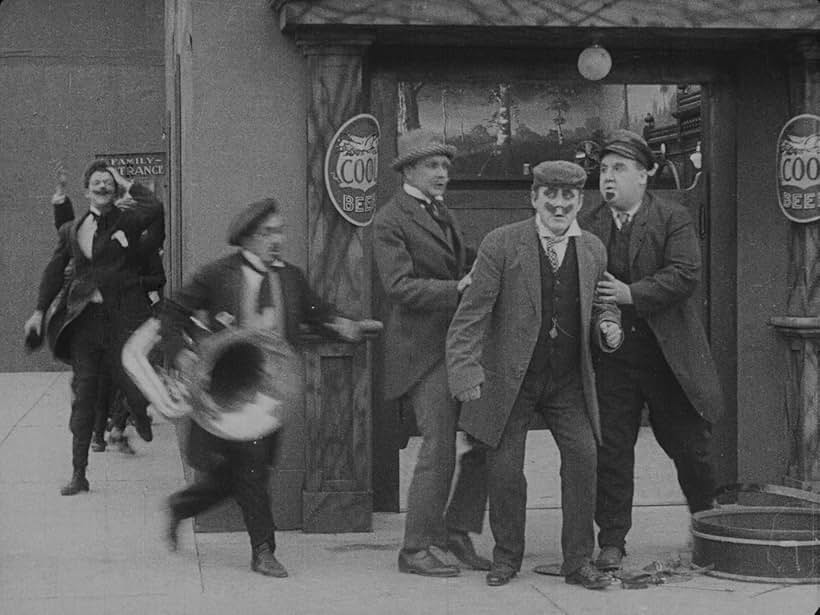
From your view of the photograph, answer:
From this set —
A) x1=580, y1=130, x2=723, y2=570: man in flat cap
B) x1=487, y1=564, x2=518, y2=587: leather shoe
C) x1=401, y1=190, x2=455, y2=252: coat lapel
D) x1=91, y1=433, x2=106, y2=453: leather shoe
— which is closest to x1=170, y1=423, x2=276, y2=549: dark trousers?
x1=487, y1=564, x2=518, y2=587: leather shoe

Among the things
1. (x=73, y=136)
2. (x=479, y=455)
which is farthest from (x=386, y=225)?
(x=73, y=136)

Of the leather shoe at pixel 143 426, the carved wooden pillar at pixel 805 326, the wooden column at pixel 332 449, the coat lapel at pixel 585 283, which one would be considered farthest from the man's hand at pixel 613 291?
the leather shoe at pixel 143 426

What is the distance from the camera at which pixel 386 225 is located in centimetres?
699

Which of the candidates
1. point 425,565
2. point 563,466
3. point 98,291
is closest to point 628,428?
point 563,466

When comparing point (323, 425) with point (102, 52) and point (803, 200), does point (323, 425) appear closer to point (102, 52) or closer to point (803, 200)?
point (803, 200)

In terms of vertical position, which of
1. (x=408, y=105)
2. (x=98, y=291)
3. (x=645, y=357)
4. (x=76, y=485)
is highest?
(x=408, y=105)

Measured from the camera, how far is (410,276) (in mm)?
6949

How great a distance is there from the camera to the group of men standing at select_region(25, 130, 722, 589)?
6680 millimetres

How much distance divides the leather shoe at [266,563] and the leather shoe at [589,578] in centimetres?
128

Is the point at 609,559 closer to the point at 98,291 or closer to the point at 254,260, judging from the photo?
the point at 254,260

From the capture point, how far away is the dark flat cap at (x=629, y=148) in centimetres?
712

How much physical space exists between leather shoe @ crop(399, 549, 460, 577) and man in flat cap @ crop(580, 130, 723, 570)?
2.29 feet

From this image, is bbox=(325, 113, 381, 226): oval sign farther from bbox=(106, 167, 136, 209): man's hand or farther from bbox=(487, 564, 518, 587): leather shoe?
bbox=(106, 167, 136, 209): man's hand

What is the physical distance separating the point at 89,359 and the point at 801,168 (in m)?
4.31
